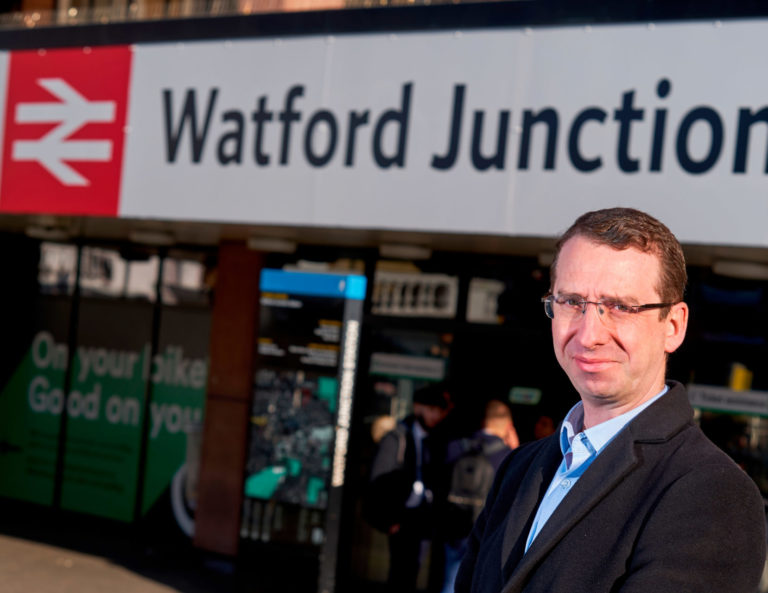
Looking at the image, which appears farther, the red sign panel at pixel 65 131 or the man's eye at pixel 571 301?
the red sign panel at pixel 65 131

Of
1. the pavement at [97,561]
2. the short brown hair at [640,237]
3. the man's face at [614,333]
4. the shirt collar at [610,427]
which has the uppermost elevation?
the short brown hair at [640,237]

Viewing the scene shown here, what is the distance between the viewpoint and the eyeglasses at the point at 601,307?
186cm

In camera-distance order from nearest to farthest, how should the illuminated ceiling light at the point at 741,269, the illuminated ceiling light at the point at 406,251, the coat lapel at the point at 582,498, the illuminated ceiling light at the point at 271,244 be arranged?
the coat lapel at the point at 582,498
the illuminated ceiling light at the point at 741,269
the illuminated ceiling light at the point at 406,251
the illuminated ceiling light at the point at 271,244

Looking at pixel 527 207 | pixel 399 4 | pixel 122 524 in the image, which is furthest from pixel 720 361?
pixel 122 524

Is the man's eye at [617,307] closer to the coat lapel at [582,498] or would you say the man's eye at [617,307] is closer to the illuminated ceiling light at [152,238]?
the coat lapel at [582,498]

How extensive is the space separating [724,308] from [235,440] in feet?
14.5

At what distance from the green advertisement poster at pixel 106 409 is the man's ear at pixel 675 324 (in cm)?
764

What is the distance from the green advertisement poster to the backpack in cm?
348

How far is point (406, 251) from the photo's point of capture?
7656mm

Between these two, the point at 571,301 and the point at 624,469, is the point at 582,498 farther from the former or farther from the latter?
the point at 571,301

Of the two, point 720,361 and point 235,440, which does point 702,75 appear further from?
point 235,440

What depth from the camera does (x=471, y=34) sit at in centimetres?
594

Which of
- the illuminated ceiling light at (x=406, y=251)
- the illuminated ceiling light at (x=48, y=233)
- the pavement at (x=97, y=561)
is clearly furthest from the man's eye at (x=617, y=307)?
the illuminated ceiling light at (x=48, y=233)

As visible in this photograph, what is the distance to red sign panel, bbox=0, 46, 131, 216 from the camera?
707 cm
